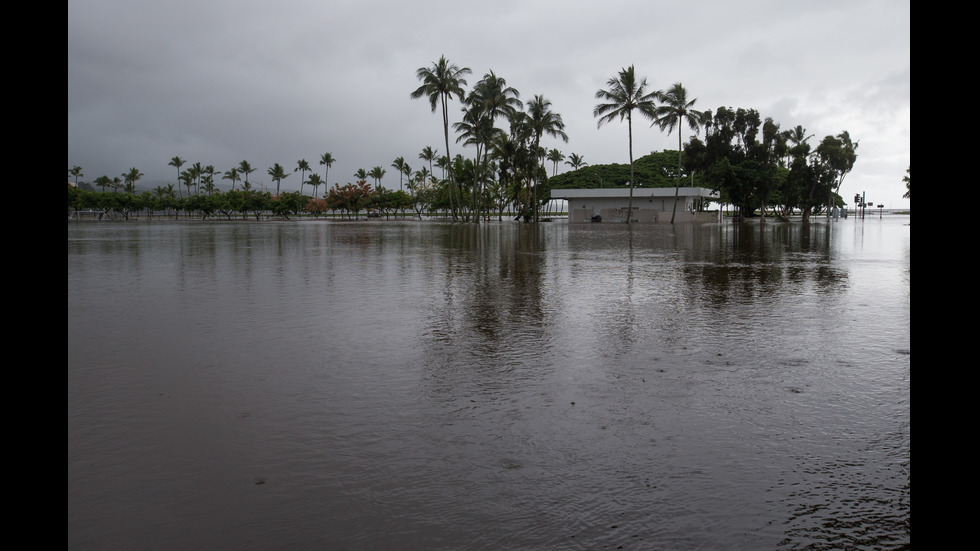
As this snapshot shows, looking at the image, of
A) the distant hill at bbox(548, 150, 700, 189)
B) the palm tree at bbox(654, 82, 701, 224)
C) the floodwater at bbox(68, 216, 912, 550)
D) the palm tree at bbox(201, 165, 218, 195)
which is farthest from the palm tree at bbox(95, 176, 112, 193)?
the floodwater at bbox(68, 216, 912, 550)

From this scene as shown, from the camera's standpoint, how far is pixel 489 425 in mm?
4270

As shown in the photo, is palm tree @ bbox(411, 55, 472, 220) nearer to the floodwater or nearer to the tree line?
the tree line

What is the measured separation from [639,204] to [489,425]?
225 feet

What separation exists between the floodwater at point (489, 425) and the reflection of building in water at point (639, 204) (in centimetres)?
6006

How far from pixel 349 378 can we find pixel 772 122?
67.1 m

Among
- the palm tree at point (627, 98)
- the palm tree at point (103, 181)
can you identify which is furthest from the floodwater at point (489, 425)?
the palm tree at point (103, 181)

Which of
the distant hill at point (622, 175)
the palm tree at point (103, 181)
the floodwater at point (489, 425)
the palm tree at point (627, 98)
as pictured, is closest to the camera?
the floodwater at point (489, 425)

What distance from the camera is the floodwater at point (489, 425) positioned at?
2.95m

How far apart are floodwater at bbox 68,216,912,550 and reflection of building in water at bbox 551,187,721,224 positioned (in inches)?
2365

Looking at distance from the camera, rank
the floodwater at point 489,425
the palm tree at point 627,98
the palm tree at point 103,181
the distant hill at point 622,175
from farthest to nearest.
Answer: the palm tree at point 103,181 → the distant hill at point 622,175 → the palm tree at point 627,98 → the floodwater at point 489,425

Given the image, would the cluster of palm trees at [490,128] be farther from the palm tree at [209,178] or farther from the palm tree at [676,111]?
the palm tree at [209,178]
